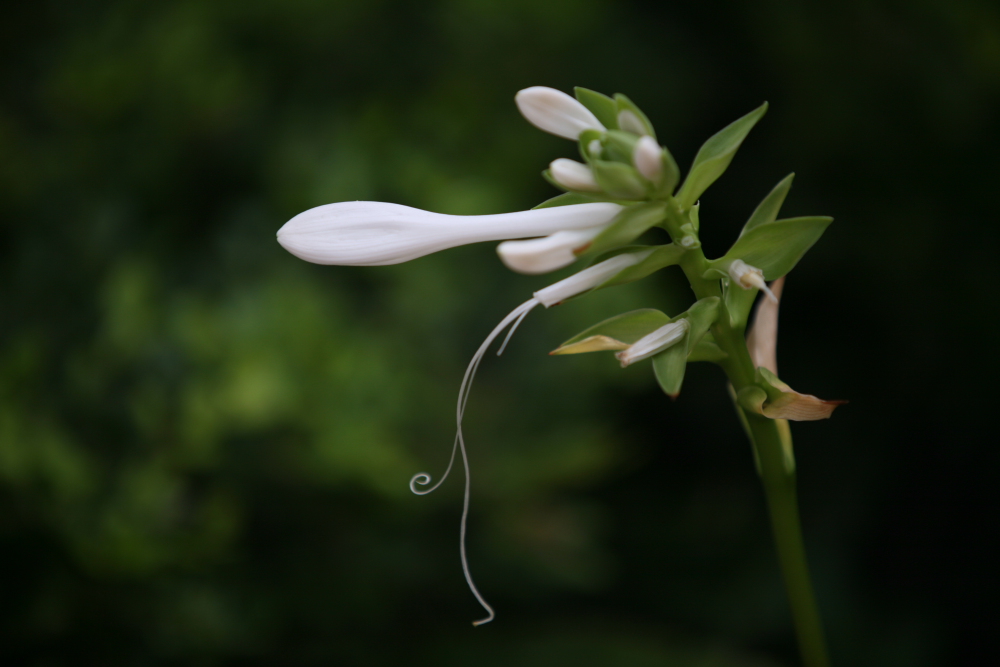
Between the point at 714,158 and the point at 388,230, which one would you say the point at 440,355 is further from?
the point at 714,158

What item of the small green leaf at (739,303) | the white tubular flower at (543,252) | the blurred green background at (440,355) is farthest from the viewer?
the blurred green background at (440,355)

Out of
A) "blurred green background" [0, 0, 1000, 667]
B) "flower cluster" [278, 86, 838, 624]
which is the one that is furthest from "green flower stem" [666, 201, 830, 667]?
"blurred green background" [0, 0, 1000, 667]

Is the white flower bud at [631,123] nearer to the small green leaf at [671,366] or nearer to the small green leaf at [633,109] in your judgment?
the small green leaf at [633,109]

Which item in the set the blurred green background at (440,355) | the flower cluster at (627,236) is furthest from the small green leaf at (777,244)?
the blurred green background at (440,355)

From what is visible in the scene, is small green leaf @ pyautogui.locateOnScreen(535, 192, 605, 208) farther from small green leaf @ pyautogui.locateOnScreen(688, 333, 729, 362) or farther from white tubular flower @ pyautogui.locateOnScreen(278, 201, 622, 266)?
small green leaf @ pyautogui.locateOnScreen(688, 333, 729, 362)

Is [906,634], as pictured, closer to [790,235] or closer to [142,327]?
[790,235]

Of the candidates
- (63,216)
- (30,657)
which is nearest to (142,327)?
(63,216)

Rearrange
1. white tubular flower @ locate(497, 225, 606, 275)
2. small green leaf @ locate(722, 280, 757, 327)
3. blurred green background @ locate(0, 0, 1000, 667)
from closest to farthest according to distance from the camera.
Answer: white tubular flower @ locate(497, 225, 606, 275), small green leaf @ locate(722, 280, 757, 327), blurred green background @ locate(0, 0, 1000, 667)
